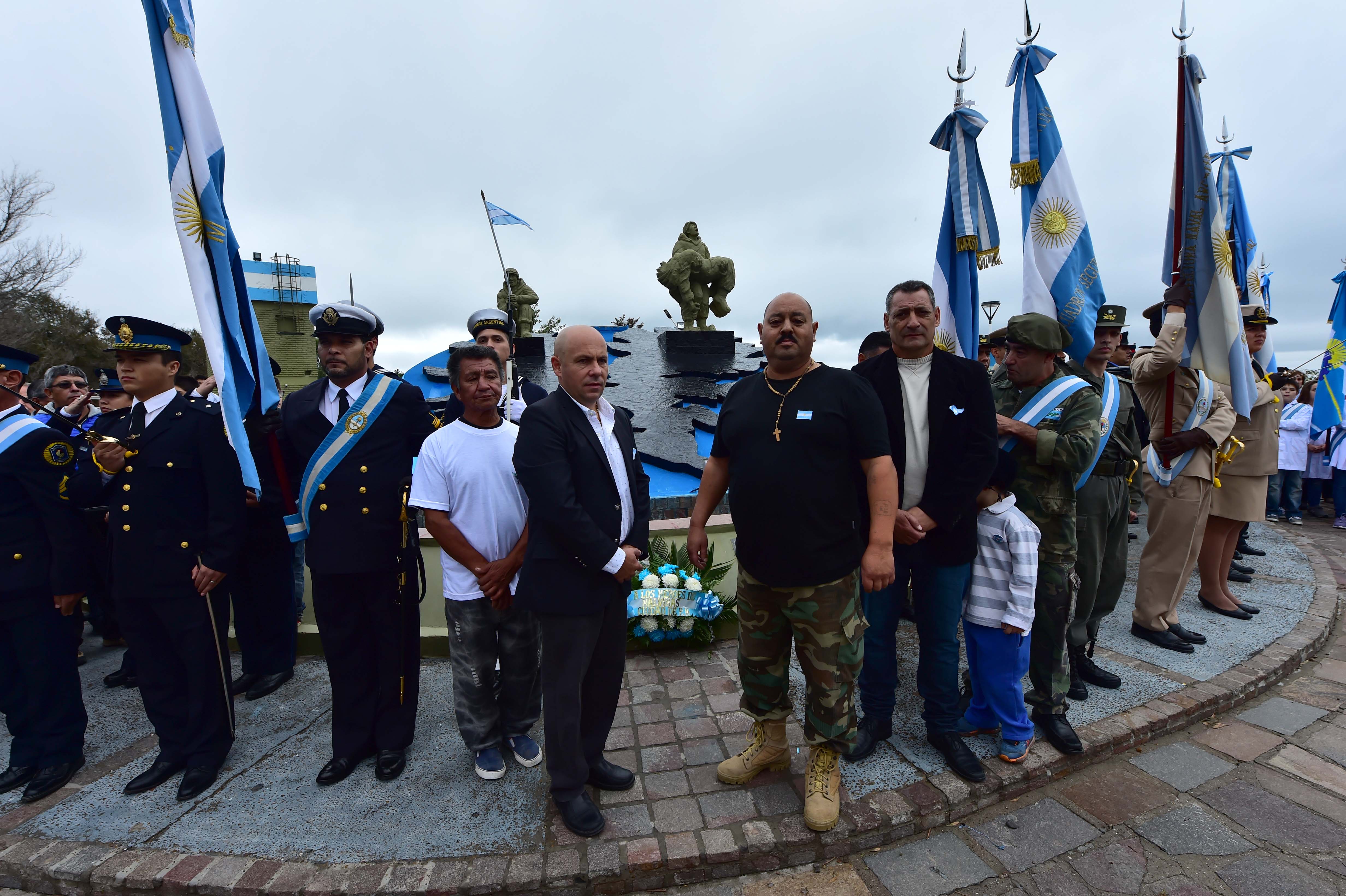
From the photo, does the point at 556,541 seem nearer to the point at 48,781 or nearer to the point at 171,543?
the point at 171,543

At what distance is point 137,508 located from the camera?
2654 millimetres

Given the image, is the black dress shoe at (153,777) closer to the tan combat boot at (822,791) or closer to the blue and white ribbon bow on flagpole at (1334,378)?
the tan combat boot at (822,791)

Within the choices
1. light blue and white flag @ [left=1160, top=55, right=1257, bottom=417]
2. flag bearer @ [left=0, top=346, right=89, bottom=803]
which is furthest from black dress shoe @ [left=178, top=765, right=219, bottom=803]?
light blue and white flag @ [left=1160, top=55, right=1257, bottom=417]

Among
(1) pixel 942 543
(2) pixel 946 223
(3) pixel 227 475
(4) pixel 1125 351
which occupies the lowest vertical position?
(1) pixel 942 543

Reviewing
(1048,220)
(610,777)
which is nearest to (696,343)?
(1048,220)

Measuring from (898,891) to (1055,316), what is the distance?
140 inches

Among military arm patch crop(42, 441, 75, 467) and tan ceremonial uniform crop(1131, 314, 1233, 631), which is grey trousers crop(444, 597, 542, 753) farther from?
tan ceremonial uniform crop(1131, 314, 1233, 631)

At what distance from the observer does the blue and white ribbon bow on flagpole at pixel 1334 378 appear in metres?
7.76

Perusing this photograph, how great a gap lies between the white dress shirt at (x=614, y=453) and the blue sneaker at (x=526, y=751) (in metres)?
1.22

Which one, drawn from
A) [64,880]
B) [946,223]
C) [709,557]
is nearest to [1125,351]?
[946,223]

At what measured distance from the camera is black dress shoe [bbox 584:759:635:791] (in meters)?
2.59

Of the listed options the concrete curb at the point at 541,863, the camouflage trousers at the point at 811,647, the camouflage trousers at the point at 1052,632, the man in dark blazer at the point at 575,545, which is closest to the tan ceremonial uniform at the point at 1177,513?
the camouflage trousers at the point at 1052,632

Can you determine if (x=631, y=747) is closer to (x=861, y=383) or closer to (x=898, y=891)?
(x=898, y=891)

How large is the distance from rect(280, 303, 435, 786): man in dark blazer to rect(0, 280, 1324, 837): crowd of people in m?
0.01
